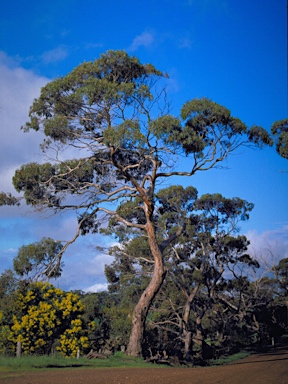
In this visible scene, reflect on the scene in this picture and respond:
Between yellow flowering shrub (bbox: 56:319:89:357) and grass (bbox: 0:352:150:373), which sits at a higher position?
yellow flowering shrub (bbox: 56:319:89:357)

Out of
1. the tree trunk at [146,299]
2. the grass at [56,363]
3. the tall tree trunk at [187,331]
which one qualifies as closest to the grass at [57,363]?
the grass at [56,363]

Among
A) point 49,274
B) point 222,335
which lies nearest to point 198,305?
point 222,335

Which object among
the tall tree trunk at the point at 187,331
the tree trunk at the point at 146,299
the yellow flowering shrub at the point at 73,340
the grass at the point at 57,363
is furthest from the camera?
the tall tree trunk at the point at 187,331

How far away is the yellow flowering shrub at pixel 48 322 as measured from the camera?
24.1 metres

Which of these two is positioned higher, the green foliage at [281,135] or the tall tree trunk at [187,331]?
the green foliage at [281,135]

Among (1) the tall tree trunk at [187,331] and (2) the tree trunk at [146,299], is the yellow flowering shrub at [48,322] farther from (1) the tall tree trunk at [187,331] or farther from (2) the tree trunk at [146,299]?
(2) the tree trunk at [146,299]

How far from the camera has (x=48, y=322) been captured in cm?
2484

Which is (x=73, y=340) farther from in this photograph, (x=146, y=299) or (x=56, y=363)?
(x=56, y=363)

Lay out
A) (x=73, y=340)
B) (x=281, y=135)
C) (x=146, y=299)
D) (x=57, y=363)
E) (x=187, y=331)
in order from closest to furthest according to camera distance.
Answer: (x=57, y=363) < (x=146, y=299) < (x=281, y=135) < (x=73, y=340) < (x=187, y=331)

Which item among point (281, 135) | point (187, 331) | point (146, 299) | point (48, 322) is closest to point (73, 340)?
point (48, 322)

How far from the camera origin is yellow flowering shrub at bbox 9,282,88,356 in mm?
24125

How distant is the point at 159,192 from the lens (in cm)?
3134

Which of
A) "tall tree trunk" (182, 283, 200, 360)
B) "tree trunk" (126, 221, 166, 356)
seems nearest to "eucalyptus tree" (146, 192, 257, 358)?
"tall tree trunk" (182, 283, 200, 360)

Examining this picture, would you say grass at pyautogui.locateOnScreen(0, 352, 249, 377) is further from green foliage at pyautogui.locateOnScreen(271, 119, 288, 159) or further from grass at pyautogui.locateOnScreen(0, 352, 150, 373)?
green foliage at pyautogui.locateOnScreen(271, 119, 288, 159)
